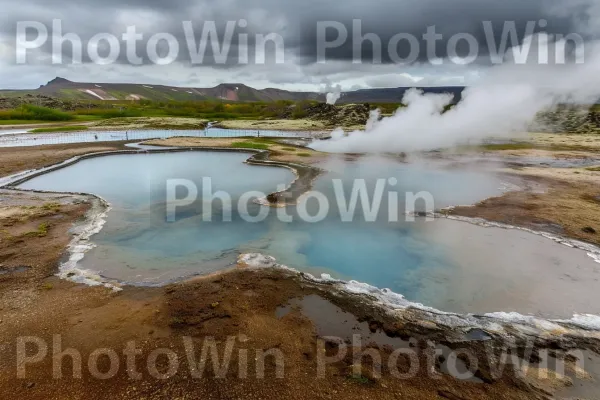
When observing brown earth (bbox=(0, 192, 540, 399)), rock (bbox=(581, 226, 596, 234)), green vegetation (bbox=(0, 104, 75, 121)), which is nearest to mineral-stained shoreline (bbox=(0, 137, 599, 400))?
brown earth (bbox=(0, 192, 540, 399))

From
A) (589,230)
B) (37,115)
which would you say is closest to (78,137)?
(37,115)

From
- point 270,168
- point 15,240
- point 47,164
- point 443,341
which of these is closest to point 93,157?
point 47,164

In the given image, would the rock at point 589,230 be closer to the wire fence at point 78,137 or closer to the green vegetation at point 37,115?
the wire fence at point 78,137

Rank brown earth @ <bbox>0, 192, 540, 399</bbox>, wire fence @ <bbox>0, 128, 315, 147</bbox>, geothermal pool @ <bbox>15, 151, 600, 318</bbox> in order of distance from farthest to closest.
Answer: wire fence @ <bbox>0, 128, 315, 147</bbox> → geothermal pool @ <bbox>15, 151, 600, 318</bbox> → brown earth @ <bbox>0, 192, 540, 399</bbox>

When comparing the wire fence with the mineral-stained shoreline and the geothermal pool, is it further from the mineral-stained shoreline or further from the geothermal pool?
the mineral-stained shoreline

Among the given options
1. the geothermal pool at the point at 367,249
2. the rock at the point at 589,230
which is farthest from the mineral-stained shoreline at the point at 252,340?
the rock at the point at 589,230

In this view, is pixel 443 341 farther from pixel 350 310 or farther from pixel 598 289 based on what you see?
pixel 598 289

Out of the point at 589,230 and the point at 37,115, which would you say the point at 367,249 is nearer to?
the point at 589,230

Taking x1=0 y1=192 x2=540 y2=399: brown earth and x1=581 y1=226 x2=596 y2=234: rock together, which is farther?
x1=581 y1=226 x2=596 y2=234: rock
